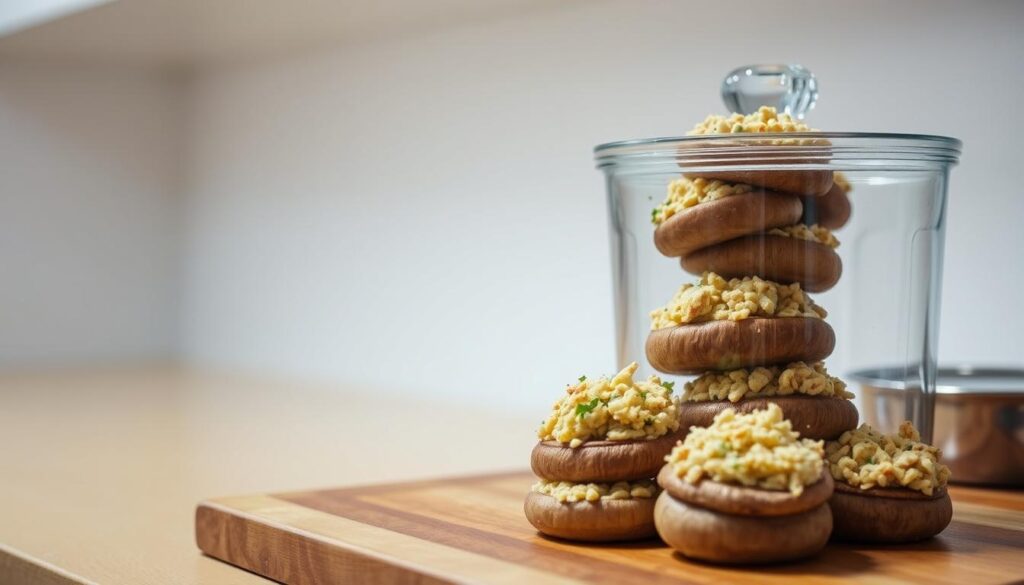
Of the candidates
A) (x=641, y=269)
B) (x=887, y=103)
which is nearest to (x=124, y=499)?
(x=641, y=269)

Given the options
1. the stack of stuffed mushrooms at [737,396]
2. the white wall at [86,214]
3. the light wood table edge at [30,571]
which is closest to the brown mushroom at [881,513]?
the stack of stuffed mushrooms at [737,396]

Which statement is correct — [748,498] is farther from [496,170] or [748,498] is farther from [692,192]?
[496,170]

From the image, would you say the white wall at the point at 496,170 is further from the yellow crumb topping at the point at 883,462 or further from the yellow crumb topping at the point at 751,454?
the yellow crumb topping at the point at 751,454

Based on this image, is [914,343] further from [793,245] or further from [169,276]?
[169,276]

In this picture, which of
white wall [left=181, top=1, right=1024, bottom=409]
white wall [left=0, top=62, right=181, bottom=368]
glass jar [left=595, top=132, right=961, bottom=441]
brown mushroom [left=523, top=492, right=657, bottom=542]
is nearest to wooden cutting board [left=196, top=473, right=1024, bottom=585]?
brown mushroom [left=523, top=492, right=657, bottom=542]

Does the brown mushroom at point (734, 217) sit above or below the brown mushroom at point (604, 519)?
above

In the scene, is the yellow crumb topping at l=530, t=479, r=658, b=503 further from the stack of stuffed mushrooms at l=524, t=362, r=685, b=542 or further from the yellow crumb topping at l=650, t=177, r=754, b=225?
the yellow crumb topping at l=650, t=177, r=754, b=225

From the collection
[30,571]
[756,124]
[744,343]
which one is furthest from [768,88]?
[30,571]
